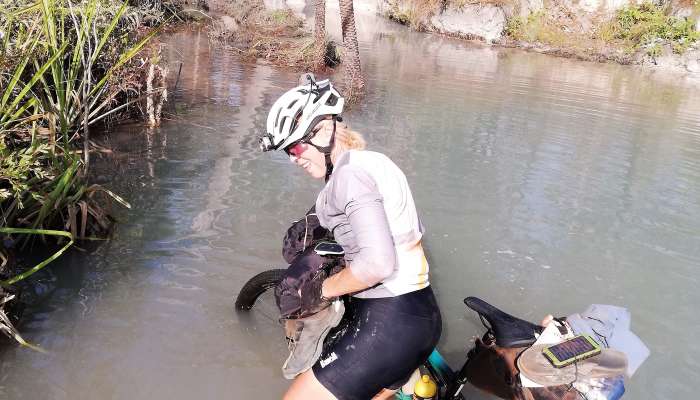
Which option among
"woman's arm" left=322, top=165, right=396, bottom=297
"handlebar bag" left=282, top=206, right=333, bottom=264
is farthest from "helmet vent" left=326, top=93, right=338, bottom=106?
"handlebar bag" left=282, top=206, right=333, bottom=264

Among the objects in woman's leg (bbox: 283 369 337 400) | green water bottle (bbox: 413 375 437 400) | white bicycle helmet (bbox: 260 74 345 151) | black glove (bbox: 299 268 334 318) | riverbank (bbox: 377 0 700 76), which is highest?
riverbank (bbox: 377 0 700 76)

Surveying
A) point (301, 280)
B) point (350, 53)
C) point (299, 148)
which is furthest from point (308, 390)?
point (350, 53)

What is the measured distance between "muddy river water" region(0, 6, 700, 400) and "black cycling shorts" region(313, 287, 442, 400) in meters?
1.41

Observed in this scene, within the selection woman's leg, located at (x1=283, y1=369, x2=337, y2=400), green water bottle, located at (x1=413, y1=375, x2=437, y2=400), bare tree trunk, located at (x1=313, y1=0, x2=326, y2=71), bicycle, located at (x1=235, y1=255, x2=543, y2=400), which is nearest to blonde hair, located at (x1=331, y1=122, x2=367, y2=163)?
bicycle, located at (x1=235, y1=255, x2=543, y2=400)

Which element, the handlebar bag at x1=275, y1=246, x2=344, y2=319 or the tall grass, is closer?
the handlebar bag at x1=275, y1=246, x2=344, y2=319

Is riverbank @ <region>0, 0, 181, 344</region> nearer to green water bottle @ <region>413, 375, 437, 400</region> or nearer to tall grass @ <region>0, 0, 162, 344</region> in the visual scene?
tall grass @ <region>0, 0, 162, 344</region>

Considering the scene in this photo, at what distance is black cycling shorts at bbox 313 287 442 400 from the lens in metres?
2.63

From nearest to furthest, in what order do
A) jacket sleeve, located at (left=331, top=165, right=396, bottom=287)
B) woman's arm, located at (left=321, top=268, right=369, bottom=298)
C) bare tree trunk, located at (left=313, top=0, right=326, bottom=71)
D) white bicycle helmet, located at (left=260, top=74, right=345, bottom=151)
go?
jacket sleeve, located at (left=331, top=165, right=396, bottom=287)
woman's arm, located at (left=321, top=268, right=369, bottom=298)
white bicycle helmet, located at (left=260, top=74, right=345, bottom=151)
bare tree trunk, located at (left=313, top=0, right=326, bottom=71)

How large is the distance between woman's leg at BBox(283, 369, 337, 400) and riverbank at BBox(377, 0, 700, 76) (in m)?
30.0

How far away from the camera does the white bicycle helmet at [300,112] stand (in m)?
2.78

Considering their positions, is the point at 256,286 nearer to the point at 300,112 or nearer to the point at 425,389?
the point at 425,389

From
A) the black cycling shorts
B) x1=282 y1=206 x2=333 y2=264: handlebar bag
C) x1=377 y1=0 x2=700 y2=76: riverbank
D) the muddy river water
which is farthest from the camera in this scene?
x1=377 y1=0 x2=700 y2=76: riverbank

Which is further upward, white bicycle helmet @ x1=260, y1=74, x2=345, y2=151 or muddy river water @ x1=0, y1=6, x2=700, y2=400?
white bicycle helmet @ x1=260, y1=74, x2=345, y2=151

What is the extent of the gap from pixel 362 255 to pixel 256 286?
204cm
